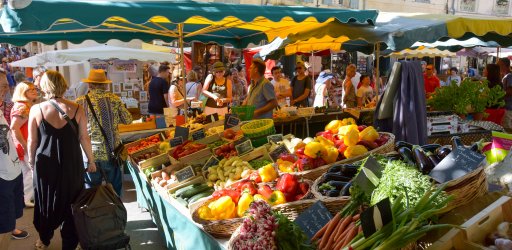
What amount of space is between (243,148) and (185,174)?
0.62 meters

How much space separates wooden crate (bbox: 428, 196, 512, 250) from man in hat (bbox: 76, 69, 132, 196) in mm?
3611

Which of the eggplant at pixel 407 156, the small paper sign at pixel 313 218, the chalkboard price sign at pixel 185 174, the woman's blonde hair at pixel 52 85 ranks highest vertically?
the woman's blonde hair at pixel 52 85

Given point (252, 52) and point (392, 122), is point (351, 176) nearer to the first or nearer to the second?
point (392, 122)

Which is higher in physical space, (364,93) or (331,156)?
(331,156)

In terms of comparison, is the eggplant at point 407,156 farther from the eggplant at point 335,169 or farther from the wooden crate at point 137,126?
the wooden crate at point 137,126

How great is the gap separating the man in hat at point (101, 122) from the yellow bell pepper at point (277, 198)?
2500 millimetres

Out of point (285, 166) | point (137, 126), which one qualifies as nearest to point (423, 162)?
point (285, 166)

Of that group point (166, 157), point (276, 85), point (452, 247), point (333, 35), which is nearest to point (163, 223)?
point (166, 157)

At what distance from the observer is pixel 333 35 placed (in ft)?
19.2

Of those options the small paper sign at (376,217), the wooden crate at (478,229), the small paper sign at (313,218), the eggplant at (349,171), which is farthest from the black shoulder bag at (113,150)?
the wooden crate at (478,229)

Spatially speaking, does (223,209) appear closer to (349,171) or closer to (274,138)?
(349,171)

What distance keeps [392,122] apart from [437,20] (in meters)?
2.00

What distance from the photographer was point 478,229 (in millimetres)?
2207

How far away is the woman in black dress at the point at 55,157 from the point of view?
3.78m
